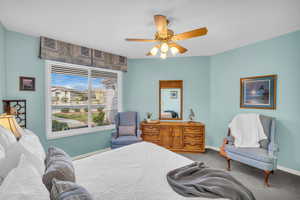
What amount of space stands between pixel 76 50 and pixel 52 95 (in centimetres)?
111

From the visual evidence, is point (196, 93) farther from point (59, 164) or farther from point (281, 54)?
point (59, 164)

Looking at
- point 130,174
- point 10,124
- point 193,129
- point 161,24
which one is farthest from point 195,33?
point 10,124

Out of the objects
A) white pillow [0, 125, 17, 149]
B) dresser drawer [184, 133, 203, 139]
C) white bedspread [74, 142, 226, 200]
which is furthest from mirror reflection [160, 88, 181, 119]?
white pillow [0, 125, 17, 149]

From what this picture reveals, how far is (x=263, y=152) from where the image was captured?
228 centimetres

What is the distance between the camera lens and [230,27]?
7.40 ft

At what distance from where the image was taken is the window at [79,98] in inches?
112

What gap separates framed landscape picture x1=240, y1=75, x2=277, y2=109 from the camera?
2719 mm

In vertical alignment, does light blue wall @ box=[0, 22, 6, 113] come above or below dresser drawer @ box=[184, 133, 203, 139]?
above

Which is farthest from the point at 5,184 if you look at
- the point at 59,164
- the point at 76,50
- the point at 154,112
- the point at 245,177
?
the point at 154,112

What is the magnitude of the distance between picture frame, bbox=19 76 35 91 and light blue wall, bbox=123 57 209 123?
6.76 feet

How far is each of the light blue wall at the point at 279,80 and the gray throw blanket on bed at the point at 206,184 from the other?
7.37 feet

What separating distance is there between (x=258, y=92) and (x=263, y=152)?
1.32 metres

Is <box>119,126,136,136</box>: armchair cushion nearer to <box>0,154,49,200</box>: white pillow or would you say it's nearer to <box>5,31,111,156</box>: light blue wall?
<box>5,31,111,156</box>: light blue wall

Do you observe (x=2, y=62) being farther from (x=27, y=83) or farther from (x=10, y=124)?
(x=10, y=124)
